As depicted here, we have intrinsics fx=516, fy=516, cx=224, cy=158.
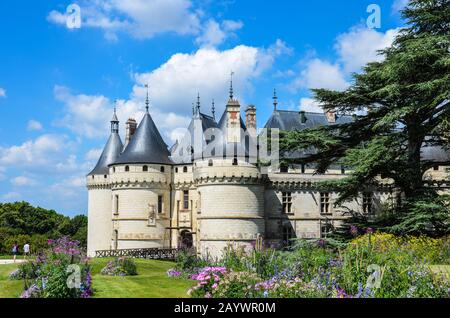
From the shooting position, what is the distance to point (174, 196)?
34.4m

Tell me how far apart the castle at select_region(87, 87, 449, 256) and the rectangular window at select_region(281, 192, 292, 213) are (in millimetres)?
63

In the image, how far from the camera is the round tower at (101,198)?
3703 cm

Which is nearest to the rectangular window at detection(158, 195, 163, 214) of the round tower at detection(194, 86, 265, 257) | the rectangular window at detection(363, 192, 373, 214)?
the round tower at detection(194, 86, 265, 257)

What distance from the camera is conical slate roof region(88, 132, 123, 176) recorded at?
37.8 meters

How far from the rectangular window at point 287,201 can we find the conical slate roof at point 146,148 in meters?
7.92

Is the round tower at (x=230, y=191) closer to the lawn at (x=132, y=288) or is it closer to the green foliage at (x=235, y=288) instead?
the lawn at (x=132, y=288)

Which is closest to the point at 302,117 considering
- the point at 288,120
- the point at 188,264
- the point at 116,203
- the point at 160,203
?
the point at 288,120

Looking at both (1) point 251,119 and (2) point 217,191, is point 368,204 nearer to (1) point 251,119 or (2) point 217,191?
(1) point 251,119

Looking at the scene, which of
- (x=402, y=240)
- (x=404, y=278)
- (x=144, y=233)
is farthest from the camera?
(x=144, y=233)

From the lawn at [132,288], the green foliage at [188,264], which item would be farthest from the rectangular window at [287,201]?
the lawn at [132,288]

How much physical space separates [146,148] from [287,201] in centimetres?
975
